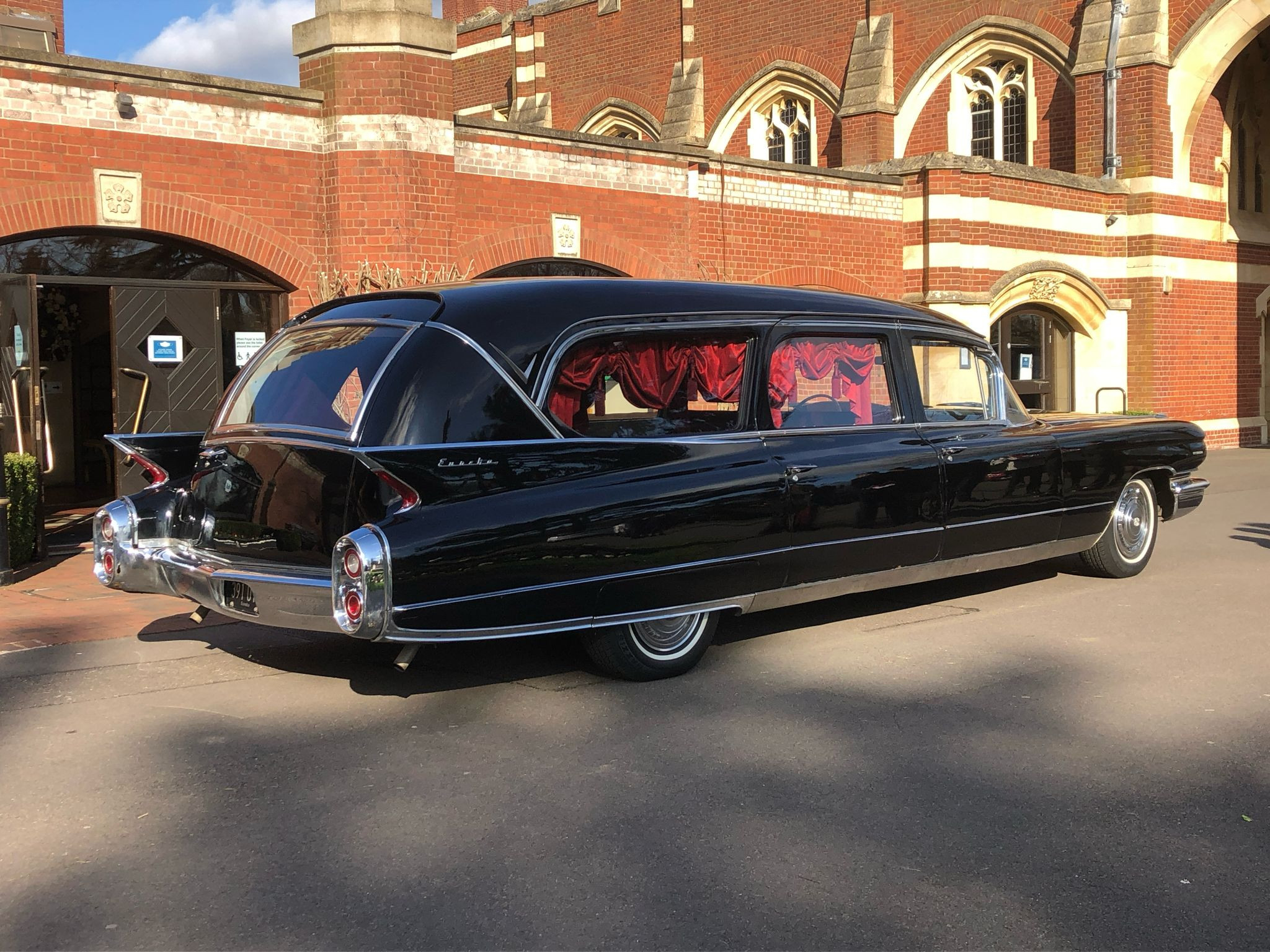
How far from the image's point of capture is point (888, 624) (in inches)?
277

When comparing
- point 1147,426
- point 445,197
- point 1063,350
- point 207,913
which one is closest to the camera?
point 207,913

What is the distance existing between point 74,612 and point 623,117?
1025 inches

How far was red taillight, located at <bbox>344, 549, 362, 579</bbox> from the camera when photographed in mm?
4855

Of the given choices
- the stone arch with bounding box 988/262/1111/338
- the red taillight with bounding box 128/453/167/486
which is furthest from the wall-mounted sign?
the stone arch with bounding box 988/262/1111/338

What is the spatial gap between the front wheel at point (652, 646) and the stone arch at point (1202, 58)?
63.3ft

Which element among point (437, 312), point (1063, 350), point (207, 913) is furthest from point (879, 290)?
point (207, 913)

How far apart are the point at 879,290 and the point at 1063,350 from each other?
4611 millimetres

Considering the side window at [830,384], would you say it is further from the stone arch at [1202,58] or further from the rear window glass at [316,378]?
the stone arch at [1202,58]

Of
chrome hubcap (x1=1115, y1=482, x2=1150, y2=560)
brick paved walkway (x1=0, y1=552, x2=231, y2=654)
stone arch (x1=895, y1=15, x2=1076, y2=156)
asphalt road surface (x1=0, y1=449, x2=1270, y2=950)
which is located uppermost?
stone arch (x1=895, y1=15, x2=1076, y2=156)

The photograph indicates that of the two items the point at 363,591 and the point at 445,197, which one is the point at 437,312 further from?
the point at 445,197

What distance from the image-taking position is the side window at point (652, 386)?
572 centimetres

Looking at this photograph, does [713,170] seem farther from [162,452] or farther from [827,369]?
[162,452]

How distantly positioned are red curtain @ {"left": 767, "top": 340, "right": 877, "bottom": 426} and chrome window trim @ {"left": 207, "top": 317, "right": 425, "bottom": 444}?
1.84 meters

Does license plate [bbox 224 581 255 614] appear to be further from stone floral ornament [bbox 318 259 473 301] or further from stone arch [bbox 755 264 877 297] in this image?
Result: stone arch [bbox 755 264 877 297]
